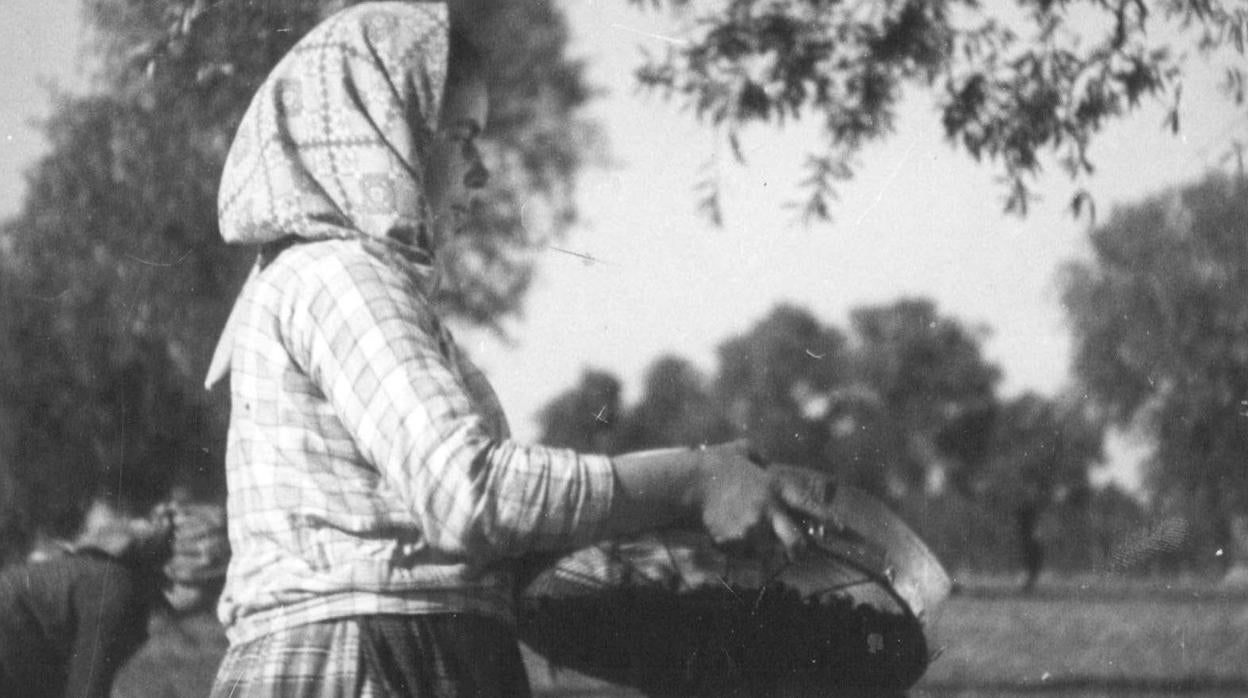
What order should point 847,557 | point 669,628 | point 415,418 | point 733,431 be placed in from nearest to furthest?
1. point 415,418
2. point 847,557
3. point 669,628
4. point 733,431

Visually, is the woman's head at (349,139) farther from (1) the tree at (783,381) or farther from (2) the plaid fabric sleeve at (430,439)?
(1) the tree at (783,381)

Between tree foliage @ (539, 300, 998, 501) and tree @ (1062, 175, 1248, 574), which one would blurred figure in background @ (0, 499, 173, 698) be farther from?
tree @ (1062, 175, 1248, 574)

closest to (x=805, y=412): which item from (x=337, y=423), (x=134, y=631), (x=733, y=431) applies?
(x=733, y=431)

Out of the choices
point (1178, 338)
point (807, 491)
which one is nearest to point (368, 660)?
point (807, 491)

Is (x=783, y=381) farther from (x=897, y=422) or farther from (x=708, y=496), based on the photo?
(x=708, y=496)

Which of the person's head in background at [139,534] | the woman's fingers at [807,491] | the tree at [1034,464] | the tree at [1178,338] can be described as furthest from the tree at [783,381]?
the person's head in background at [139,534]

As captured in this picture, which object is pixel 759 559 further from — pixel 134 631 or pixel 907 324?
→ pixel 134 631
